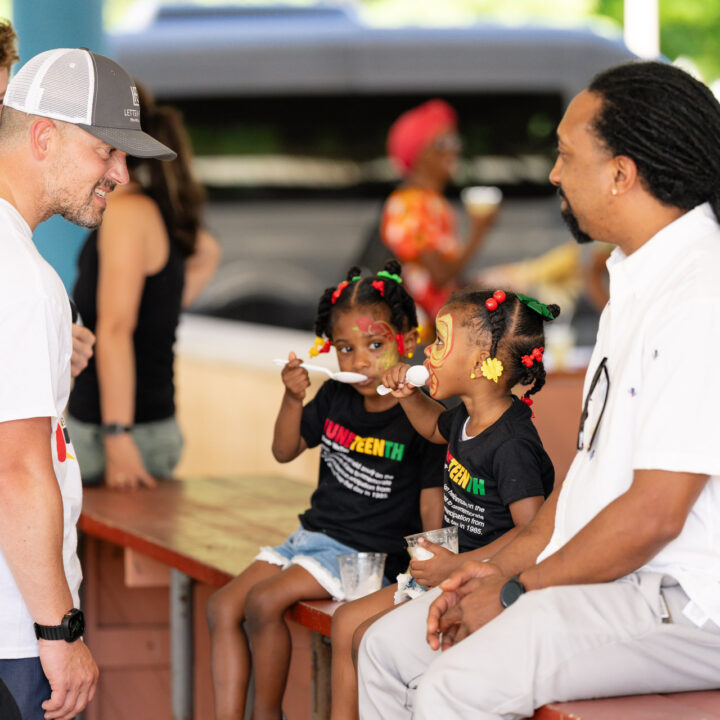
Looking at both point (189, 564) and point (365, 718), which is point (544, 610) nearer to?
point (365, 718)

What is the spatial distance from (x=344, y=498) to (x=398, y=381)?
1.29ft

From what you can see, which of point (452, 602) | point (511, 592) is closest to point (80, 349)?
point (452, 602)

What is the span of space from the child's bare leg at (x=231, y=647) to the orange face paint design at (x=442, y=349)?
68 centimetres

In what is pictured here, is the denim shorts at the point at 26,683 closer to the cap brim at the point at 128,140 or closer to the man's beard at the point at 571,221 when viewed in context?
the cap brim at the point at 128,140

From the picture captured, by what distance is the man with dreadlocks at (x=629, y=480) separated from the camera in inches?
83.0

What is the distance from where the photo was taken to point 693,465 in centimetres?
208

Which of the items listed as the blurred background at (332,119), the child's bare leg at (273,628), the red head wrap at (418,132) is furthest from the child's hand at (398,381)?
the blurred background at (332,119)

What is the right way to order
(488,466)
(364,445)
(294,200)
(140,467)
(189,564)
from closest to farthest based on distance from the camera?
1. (488,466)
2. (364,445)
3. (189,564)
4. (140,467)
5. (294,200)

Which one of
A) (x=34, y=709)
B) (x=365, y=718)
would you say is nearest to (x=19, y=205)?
(x=34, y=709)

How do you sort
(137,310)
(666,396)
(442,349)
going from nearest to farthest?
1. (666,396)
2. (442,349)
3. (137,310)

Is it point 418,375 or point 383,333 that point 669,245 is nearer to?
point 418,375

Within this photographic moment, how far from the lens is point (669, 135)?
7.36 ft

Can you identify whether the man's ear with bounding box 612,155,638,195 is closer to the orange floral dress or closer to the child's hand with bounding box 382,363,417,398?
the child's hand with bounding box 382,363,417,398

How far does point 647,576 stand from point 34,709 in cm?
115
